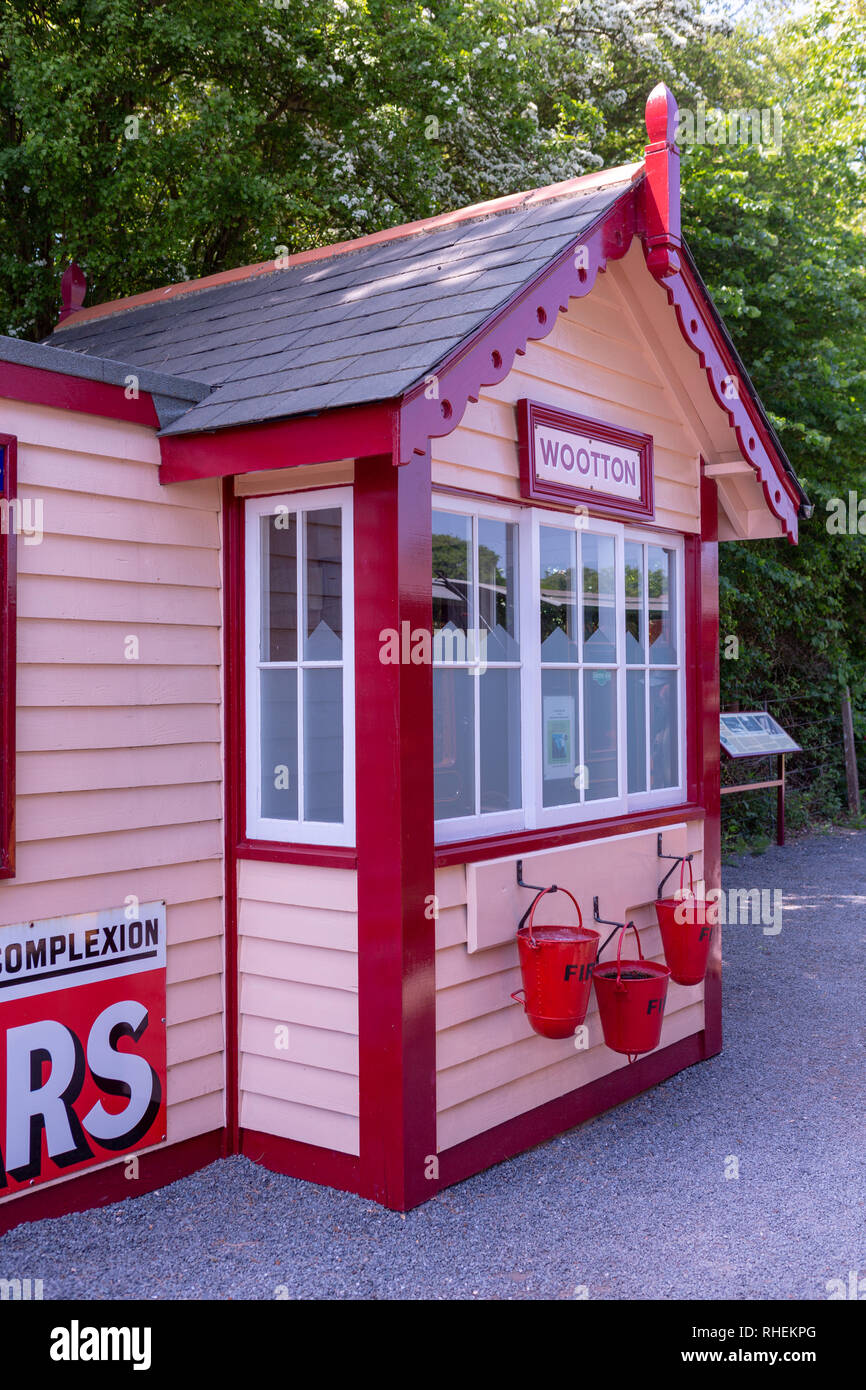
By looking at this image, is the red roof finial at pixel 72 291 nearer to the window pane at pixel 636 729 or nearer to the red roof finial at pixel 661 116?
the red roof finial at pixel 661 116

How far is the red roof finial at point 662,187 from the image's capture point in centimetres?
468

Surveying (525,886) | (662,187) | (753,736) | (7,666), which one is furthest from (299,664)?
(753,736)

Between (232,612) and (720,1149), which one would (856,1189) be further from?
(232,612)

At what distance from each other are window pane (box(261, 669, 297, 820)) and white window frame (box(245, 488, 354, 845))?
0.08 ft

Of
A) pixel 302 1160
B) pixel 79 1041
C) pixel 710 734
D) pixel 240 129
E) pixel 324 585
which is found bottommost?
pixel 302 1160

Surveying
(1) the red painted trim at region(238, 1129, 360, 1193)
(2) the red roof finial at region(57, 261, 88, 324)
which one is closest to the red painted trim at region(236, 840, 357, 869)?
(1) the red painted trim at region(238, 1129, 360, 1193)

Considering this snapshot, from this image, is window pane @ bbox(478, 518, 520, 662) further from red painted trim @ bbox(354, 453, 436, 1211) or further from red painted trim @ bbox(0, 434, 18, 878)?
red painted trim @ bbox(0, 434, 18, 878)

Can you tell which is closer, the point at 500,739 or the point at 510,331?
the point at 510,331

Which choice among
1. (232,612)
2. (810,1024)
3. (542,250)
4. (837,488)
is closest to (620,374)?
(542,250)

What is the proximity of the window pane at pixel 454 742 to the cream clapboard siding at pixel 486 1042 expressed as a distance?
29 cm

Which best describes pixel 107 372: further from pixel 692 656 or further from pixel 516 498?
pixel 692 656

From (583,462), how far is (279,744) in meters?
1.95

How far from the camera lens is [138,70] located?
9.79 meters

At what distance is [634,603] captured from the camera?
5.66m
